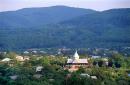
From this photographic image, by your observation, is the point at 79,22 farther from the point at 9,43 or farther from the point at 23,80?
the point at 23,80

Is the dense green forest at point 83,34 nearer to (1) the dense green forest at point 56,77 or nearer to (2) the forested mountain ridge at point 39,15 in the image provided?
(1) the dense green forest at point 56,77

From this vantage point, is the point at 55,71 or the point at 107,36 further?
the point at 107,36

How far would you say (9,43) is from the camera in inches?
2675

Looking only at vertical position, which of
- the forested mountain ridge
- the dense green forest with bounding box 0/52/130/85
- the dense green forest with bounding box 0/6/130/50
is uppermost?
the dense green forest with bounding box 0/52/130/85

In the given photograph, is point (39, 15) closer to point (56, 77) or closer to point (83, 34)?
point (83, 34)

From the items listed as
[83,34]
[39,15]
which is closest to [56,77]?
[83,34]

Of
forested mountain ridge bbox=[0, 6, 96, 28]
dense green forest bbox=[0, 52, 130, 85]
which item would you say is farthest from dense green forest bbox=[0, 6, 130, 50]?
forested mountain ridge bbox=[0, 6, 96, 28]

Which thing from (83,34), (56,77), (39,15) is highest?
(56,77)

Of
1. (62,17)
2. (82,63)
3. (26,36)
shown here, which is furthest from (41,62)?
(62,17)

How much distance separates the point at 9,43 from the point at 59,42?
6440 mm

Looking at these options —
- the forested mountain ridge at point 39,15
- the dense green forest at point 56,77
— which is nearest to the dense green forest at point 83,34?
the dense green forest at point 56,77

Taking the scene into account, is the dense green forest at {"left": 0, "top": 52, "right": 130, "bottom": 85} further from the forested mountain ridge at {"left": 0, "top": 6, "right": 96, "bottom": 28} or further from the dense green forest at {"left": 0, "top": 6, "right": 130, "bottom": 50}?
the forested mountain ridge at {"left": 0, "top": 6, "right": 96, "bottom": 28}

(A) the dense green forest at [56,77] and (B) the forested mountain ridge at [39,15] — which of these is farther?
(B) the forested mountain ridge at [39,15]

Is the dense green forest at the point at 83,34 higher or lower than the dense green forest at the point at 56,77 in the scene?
lower
